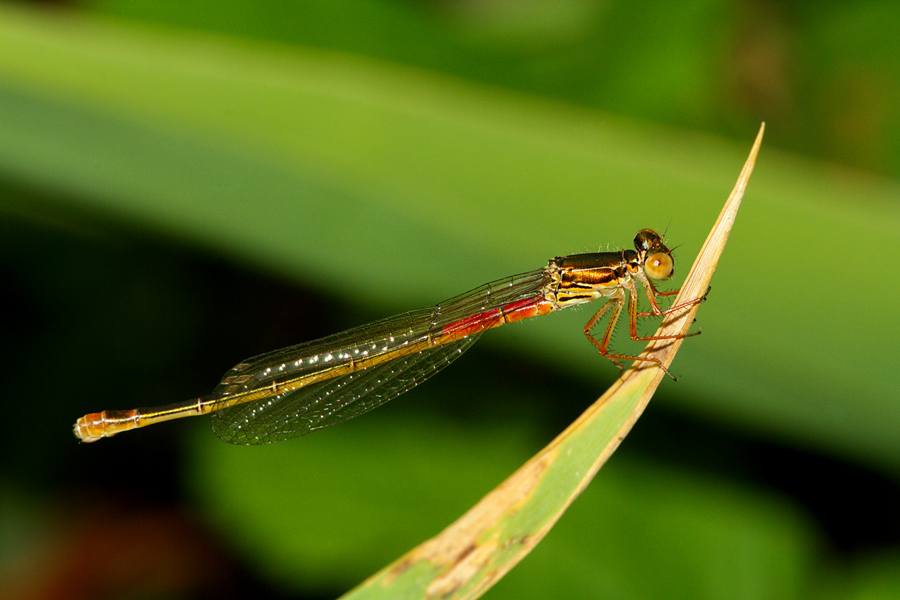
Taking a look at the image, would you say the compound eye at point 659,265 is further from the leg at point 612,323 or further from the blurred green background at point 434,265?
the blurred green background at point 434,265

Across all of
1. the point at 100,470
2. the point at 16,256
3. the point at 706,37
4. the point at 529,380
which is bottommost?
the point at 100,470

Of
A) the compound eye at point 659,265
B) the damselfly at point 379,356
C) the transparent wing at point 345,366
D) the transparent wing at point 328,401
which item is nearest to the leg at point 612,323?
the damselfly at point 379,356

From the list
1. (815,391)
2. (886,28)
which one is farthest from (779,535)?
(886,28)

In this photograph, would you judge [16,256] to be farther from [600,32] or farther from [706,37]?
[706,37]

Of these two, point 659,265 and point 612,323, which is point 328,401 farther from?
point 659,265

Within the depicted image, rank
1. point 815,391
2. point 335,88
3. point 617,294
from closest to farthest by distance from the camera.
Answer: point 815,391, point 335,88, point 617,294

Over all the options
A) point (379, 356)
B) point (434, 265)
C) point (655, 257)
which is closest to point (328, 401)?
point (379, 356)

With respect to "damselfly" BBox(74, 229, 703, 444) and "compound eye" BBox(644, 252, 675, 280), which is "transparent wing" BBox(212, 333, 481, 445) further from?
"compound eye" BBox(644, 252, 675, 280)
